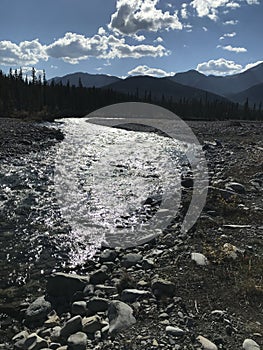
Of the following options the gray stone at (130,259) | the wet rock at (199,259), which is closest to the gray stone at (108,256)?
the gray stone at (130,259)

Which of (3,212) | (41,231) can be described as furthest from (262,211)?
(3,212)

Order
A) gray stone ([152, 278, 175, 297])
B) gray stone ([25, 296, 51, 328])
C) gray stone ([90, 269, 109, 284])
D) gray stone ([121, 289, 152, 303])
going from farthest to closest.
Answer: gray stone ([90, 269, 109, 284]), gray stone ([152, 278, 175, 297]), gray stone ([121, 289, 152, 303]), gray stone ([25, 296, 51, 328])

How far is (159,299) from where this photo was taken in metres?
5.71

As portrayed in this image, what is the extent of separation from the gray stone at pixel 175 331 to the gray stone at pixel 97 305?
1.05 metres

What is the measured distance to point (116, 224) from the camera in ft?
33.9

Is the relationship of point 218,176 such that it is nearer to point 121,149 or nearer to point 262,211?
point 262,211

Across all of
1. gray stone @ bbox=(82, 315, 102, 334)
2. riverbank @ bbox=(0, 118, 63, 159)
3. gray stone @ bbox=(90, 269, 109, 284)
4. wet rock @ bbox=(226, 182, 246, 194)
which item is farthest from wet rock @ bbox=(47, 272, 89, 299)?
riverbank @ bbox=(0, 118, 63, 159)

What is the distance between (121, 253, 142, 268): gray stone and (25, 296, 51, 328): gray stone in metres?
1.87

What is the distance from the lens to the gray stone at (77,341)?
4.60 metres

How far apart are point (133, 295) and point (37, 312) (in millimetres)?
1519

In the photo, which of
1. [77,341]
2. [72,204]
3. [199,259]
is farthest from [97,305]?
[72,204]

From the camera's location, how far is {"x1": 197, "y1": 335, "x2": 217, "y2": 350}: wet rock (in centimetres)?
455

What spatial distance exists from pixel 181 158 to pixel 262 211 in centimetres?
1232

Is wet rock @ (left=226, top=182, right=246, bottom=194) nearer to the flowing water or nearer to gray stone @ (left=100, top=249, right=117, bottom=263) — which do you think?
the flowing water
